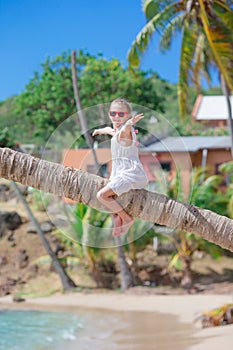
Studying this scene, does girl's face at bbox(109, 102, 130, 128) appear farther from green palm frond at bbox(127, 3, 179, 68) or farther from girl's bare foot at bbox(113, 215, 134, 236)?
green palm frond at bbox(127, 3, 179, 68)

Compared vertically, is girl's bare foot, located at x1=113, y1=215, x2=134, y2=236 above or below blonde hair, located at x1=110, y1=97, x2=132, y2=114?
below

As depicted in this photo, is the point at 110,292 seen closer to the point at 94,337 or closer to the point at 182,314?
the point at 182,314

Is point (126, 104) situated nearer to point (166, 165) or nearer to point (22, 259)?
point (22, 259)

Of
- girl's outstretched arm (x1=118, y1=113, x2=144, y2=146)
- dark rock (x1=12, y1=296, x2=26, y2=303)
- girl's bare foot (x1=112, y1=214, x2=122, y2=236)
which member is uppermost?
girl's outstretched arm (x1=118, y1=113, x2=144, y2=146)

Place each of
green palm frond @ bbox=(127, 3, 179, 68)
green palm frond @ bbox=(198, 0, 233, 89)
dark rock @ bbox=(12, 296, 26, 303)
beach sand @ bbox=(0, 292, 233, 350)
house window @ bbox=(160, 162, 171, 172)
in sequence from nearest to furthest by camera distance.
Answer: beach sand @ bbox=(0, 292, 233, 350)
green palm frond @ bbox=(198, 0, 233, 89)
green palm frond @ bbox=(127, 3, 179, 68)
dark rock @ bbox=(12, 296, 26, 303)
house window @ bbox=(160, 162, 171, 172)

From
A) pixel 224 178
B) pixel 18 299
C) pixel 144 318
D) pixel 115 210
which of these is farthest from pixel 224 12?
pixel 115 210

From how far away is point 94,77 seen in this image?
113 ft

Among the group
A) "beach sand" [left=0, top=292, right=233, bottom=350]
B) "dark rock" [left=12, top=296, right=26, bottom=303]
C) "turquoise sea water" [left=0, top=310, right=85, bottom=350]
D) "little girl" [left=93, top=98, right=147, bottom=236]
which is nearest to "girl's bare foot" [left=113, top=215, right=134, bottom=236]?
"little girl" [left=93, top=98, right=147, bottom=236]

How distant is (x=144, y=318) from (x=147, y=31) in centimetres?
747

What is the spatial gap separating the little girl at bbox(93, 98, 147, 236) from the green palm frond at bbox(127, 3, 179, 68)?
13.1 m

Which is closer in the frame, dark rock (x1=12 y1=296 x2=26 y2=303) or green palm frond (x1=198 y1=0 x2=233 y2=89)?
green palm frond (x1=198 y1=0 x2=233 y2=89)

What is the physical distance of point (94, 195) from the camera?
4.88 meters

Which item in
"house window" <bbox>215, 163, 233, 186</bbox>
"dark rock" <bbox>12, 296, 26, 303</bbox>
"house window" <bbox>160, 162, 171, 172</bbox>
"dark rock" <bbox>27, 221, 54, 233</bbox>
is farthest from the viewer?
"house window" <bbox>215, 163, 233, 186</bbox>

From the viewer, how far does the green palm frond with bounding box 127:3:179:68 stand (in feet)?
58.1
